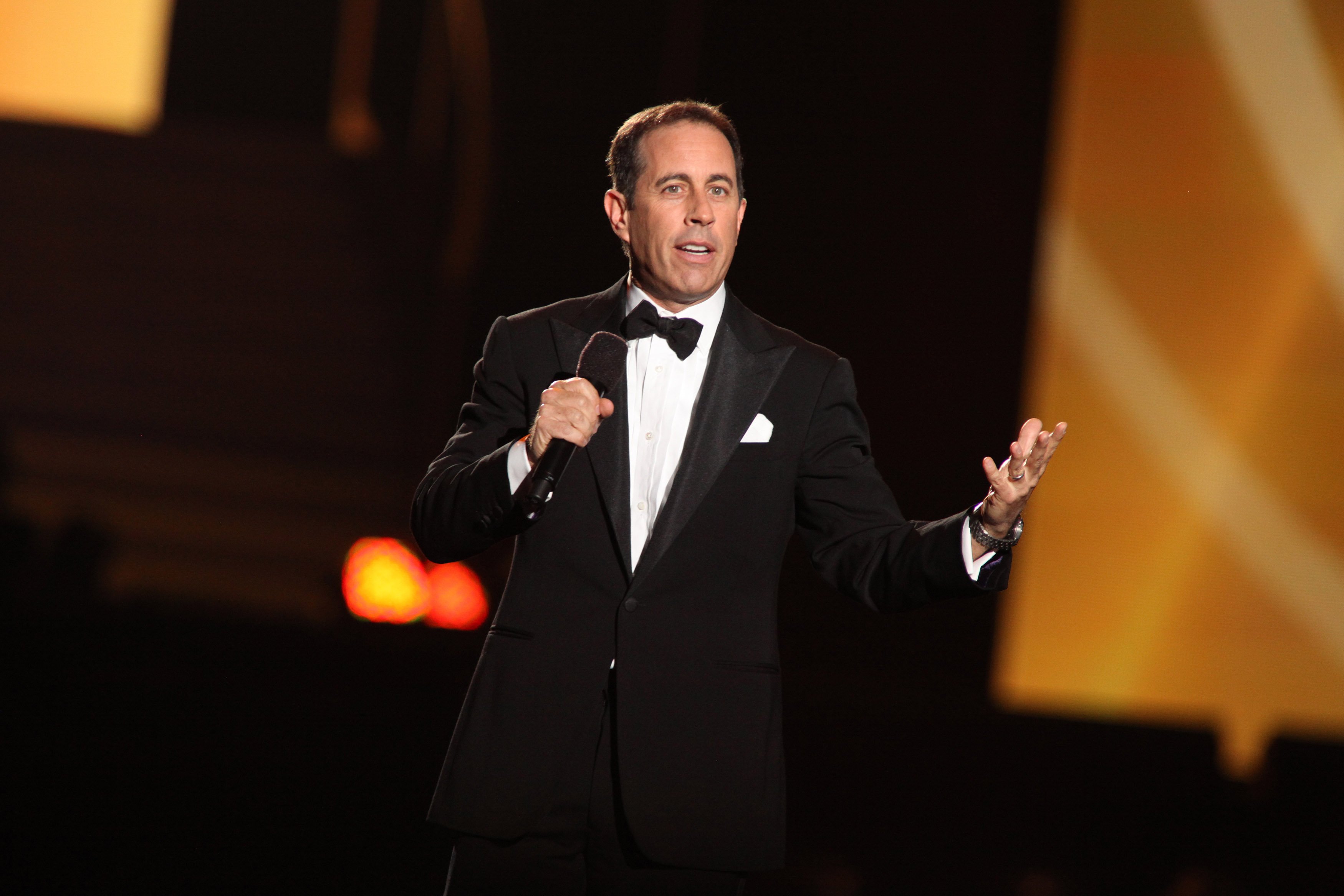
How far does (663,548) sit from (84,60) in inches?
164

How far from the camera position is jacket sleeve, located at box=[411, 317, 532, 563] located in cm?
153

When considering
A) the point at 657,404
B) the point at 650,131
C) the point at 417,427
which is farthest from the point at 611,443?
the point at 417,427

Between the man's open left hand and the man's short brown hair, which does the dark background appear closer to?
the man's short brown hair

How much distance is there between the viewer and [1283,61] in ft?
12.0

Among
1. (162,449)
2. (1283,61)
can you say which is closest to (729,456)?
(1283,61)

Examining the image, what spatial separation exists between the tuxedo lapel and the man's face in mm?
109

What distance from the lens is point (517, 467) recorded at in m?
1.51

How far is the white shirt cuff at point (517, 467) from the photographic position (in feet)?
4.95

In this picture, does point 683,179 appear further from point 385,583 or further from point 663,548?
point 385,583

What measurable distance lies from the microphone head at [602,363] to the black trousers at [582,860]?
428mm

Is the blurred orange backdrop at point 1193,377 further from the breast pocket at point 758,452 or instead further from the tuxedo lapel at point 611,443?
the tuxedo lapel at point 611,443

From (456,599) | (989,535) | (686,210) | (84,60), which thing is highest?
(84,60)

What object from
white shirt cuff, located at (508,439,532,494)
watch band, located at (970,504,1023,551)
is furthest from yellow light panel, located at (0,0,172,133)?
watch band, located at (970,504,1023,551)

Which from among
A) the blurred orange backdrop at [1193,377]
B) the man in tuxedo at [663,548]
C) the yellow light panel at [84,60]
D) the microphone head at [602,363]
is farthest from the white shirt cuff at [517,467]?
the yellow light panel at [84,60]
